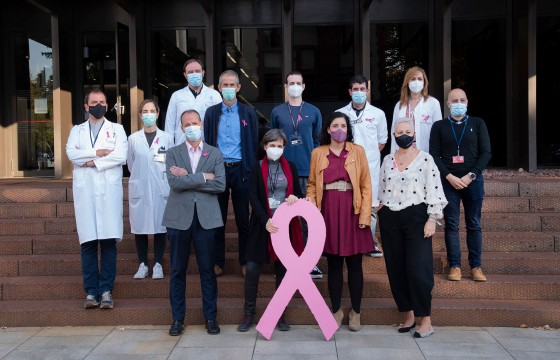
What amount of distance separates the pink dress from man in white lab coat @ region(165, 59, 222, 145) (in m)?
1.70

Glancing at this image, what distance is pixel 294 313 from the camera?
5.07 meters

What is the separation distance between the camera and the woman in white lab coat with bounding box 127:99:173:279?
18.1ft

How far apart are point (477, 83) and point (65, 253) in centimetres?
836

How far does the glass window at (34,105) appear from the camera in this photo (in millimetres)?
11086

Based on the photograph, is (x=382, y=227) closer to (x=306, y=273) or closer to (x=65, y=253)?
(x=306, y=273)

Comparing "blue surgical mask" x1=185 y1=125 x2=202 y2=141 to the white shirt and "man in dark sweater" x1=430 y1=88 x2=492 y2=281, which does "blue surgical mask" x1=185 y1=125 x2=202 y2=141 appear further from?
"man in dark sweater" x1=430 y1=88 x2=492 y2=281

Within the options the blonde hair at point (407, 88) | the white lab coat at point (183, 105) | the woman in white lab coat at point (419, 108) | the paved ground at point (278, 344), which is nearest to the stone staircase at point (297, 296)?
the paved ground at point (278, 344)

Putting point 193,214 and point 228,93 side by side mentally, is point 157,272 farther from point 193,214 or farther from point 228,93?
point 228,93

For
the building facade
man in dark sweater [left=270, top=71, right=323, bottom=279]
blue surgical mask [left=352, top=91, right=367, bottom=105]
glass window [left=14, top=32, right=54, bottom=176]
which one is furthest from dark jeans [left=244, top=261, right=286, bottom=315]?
glass window [left=14, top=32, right=54, bottom=176]

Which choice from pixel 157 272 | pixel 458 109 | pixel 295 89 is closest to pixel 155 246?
pixel 157 272

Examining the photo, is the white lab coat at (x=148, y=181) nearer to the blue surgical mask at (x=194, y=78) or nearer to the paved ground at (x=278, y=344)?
the blue surgical mask at (x=194, y=78)

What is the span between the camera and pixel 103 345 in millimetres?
4609

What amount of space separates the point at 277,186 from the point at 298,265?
2.43 feet

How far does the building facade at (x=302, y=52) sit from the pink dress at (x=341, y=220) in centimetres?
575
